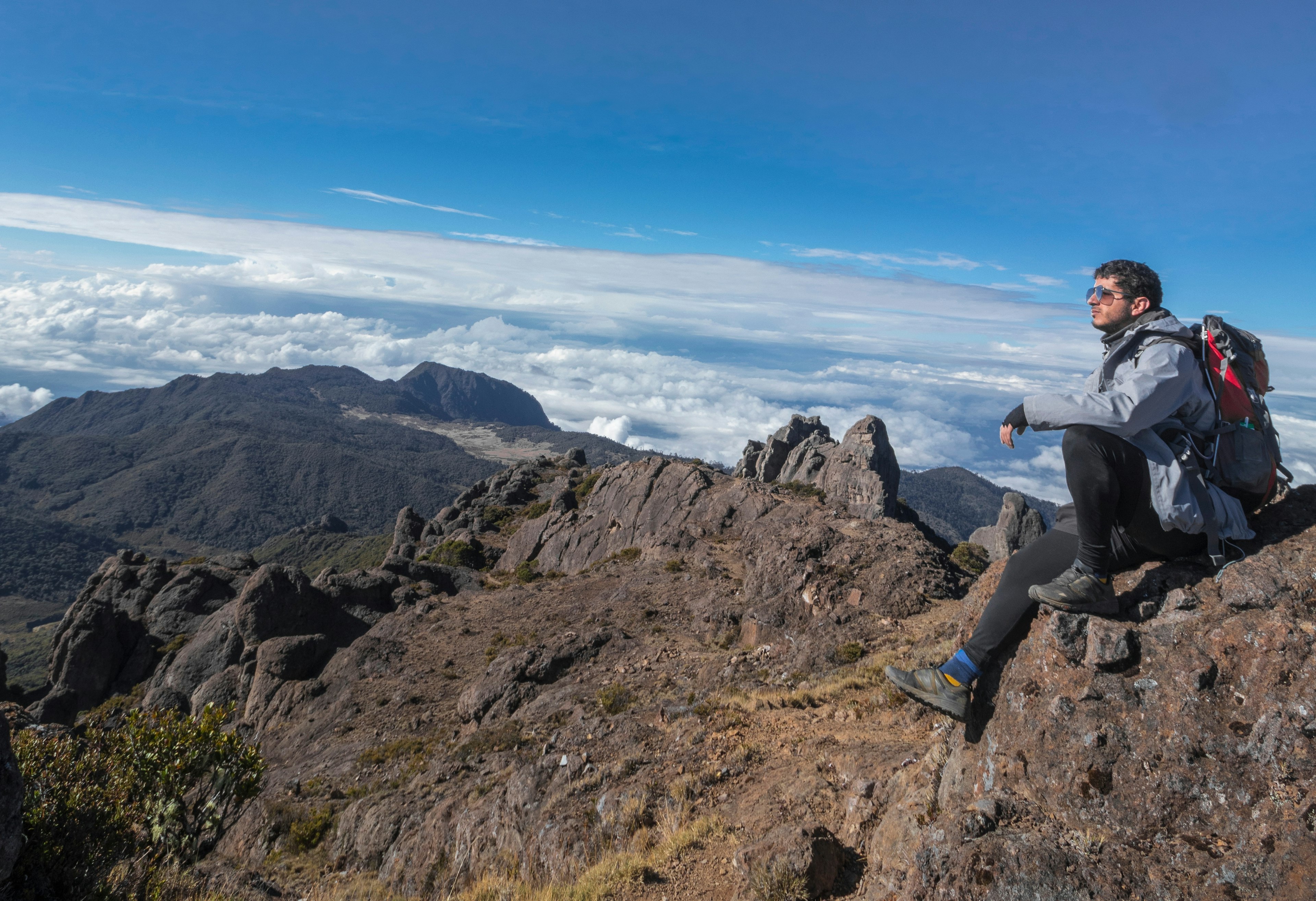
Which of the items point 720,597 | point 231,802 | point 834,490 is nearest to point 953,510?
point 834,490

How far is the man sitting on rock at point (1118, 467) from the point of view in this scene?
457cm

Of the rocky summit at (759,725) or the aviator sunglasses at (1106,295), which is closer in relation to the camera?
the rocky summit at (759,725)

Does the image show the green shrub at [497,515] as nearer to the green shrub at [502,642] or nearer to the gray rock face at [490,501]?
the gray rock face at [490,501]

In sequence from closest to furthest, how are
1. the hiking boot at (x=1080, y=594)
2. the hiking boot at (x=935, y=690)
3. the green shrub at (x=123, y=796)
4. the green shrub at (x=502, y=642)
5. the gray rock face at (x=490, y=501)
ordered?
the hiking boot at (x=1080, y=594) → the hiking boot at (x=935, y=690) → the green shrub at (x=123, y=796) → the green shrub at (x=502, y=642) → the gray rock face at (x=490, y=501)

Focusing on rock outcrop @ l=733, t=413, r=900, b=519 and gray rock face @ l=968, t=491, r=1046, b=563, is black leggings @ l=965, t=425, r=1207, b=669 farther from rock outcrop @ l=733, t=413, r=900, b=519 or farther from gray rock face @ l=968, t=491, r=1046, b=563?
gray rock face @ l=968, t=491, r=1046, b=563

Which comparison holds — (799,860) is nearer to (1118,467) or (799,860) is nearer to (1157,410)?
(1118,467)

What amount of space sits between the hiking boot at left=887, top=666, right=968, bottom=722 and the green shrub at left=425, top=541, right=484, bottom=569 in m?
46.6

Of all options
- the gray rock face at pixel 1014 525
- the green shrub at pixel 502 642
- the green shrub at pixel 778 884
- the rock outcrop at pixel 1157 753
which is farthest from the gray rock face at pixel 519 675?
the gray rock face at pixel 1014 525

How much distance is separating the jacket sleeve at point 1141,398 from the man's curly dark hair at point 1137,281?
2.16 ft

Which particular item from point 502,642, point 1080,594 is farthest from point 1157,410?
point 502,642

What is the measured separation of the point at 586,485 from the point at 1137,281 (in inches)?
2245

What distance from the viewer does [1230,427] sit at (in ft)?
15.8

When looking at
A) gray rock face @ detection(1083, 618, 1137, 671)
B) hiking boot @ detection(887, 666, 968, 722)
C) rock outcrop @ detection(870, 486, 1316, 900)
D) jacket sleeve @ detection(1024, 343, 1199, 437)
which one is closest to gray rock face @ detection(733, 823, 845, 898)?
rock outcrop @ detection(870, 486, 1316, 900)

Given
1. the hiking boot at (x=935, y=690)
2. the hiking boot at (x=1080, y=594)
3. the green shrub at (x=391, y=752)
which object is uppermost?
the hiking boot at (x=1080, y=594)
